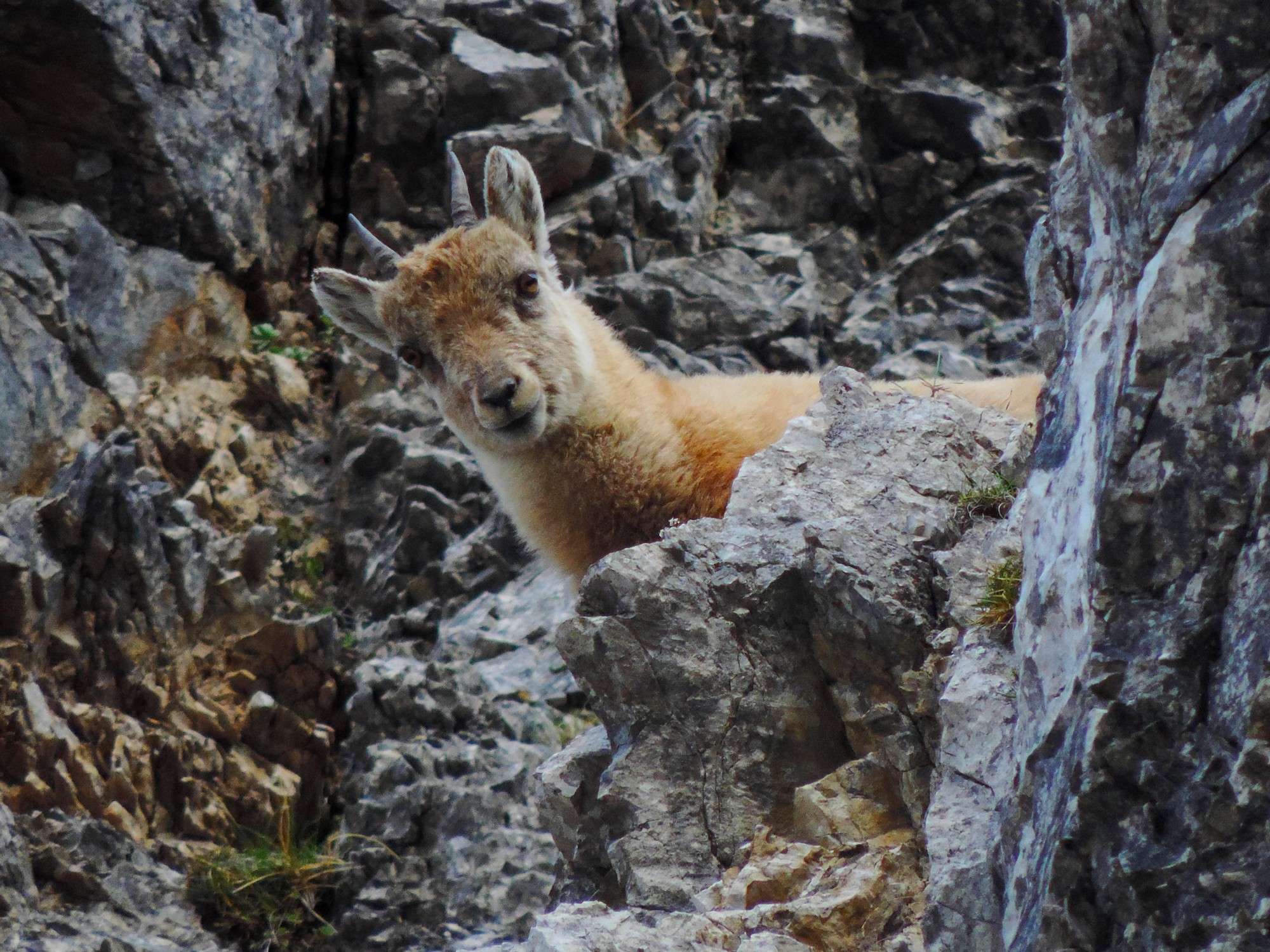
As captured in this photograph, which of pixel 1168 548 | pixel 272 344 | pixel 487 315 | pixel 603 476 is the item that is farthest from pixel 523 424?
pixel 272 344

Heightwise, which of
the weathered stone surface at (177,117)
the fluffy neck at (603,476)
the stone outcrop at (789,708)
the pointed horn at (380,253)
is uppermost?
→ the weathered stone surface at (177,117)

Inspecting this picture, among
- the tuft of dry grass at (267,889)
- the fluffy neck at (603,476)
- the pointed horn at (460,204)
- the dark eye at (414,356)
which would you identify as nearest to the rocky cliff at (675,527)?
the tuft of dry grass at (267,889)

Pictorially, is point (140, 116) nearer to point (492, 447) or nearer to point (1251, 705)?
point (492, 447)

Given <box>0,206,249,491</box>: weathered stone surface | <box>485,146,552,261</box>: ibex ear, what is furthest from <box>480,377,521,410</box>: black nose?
<box>0,206,249,491</box>: weathered stone surface

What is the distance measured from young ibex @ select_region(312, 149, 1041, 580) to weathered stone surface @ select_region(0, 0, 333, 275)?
488cm

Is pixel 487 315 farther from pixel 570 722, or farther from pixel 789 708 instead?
pixel 789 708

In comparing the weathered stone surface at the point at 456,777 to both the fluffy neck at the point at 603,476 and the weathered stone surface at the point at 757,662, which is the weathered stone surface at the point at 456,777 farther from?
the weathered stone surface at the point at 757,662

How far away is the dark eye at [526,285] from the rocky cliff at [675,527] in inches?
116

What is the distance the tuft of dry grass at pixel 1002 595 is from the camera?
3.98m

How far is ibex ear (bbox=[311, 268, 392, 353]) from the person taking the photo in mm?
8422

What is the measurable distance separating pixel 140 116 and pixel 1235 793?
12414 mm

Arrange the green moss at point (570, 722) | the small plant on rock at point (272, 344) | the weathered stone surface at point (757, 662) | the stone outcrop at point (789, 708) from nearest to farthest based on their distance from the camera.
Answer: the stone outcrop at point (789, 708) → the weathered stone surface at point (757, 662) → the green moss at point (570, 722) → the small plant on rock at point (272, 344)

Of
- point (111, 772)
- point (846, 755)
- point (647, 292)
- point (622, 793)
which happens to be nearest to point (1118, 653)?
point (846, 755)

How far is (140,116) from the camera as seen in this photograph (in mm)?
11844
